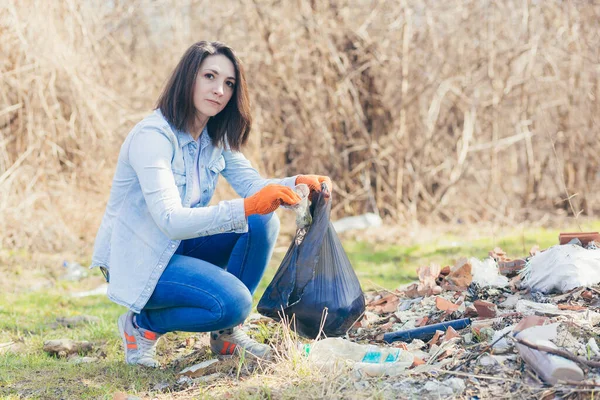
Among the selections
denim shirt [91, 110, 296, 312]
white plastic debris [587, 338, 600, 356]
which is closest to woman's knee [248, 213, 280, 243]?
denim shirt [91, 110, 296, 312]

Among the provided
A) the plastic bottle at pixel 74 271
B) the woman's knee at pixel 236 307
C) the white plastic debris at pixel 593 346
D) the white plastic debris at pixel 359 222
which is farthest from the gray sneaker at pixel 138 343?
the white plastic debris at pixel 359 222

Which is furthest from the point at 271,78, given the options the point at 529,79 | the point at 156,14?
the point at 529,79

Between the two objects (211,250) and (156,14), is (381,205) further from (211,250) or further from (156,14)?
(211,250)

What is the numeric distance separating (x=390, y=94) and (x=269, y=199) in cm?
513

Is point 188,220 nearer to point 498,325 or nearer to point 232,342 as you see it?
point 232,342

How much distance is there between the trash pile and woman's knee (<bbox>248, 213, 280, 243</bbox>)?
61cm

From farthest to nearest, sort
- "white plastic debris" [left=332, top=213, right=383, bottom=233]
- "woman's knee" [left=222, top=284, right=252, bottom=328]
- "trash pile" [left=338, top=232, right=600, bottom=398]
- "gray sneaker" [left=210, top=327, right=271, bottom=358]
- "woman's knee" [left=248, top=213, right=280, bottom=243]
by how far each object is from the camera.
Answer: "white plastic debris" [left=332, top=213, right=383, bottom=233]
"woman's knee" [left=248, top=213, right=280, bottom=243]
"gray sneaker" [left=210, top=327, right=271, bottom=358]
"woman's knee" [left=222, top=284, right=252, bottom=328]
"trash pile" [left=338, top=232, right=600, bottom=398]

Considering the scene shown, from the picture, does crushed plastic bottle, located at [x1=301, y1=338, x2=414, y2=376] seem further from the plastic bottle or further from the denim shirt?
the plastic bottle

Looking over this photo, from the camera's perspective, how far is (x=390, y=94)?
7.67 meters

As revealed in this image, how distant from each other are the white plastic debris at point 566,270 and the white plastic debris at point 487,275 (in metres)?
0.16

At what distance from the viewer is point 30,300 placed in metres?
4.89

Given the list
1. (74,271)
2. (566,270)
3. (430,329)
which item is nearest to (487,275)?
(566,270)

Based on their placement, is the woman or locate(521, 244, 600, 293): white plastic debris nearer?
the woman

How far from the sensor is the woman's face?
3080 millimetres
